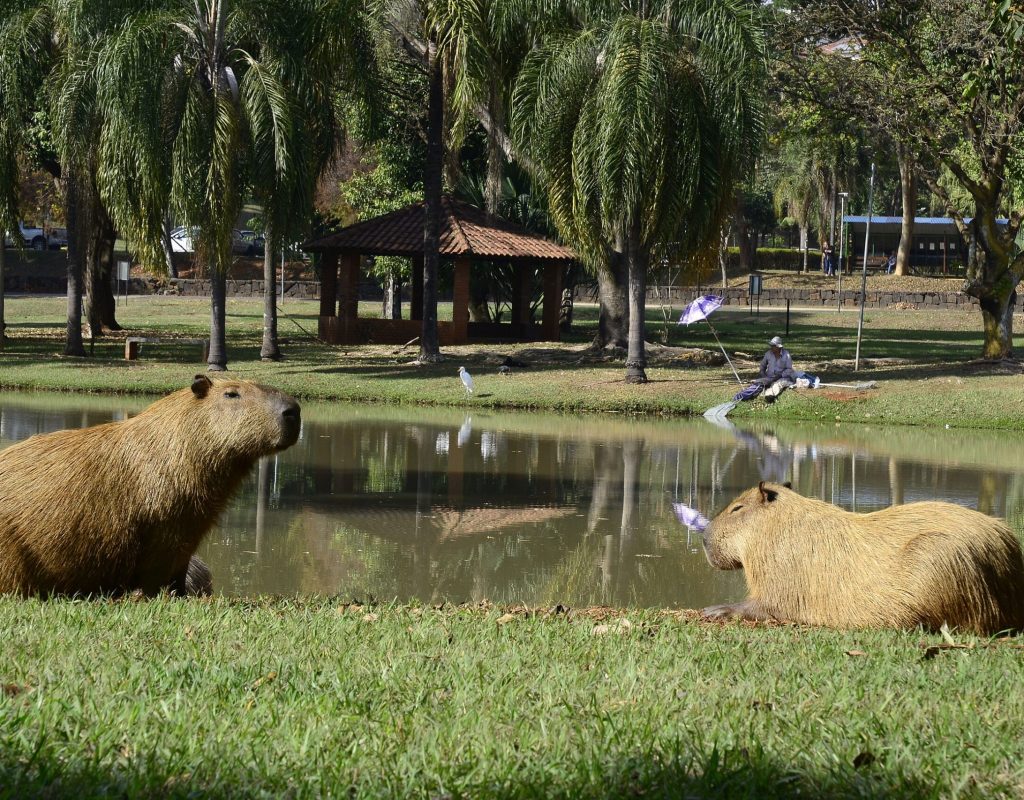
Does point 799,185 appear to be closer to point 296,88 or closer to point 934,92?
point 934,92

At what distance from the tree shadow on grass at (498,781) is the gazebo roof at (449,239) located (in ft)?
95.3

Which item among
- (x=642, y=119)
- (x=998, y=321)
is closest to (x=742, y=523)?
(x=642, y=119)

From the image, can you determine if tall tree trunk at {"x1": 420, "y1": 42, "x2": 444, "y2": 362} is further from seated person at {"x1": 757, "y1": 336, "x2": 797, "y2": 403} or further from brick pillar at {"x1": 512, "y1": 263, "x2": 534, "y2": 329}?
seated person at {"x1": 757, "y1": 336, "x2": 797, "y2": 403}

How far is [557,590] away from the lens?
9.37 metres

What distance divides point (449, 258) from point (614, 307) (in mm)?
5056

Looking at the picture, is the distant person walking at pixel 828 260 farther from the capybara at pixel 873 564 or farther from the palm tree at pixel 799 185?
the capybara at pixel 873 564

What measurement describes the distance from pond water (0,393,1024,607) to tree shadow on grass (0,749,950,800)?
442cm

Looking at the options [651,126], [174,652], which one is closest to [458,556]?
[174,652]

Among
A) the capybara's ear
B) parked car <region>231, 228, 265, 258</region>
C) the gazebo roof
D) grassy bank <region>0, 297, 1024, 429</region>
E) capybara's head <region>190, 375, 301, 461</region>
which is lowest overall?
grassy bank <region>0, 297, 1024, 429</region>

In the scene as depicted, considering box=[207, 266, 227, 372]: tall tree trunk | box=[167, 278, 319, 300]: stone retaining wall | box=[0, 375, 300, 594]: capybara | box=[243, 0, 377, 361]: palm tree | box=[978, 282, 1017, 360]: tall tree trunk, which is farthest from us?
box=[167, 278, 319, 300]: stone retaining wall

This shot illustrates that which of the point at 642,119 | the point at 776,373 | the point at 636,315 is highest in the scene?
the point at 642,119

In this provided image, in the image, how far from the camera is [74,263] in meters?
29.5

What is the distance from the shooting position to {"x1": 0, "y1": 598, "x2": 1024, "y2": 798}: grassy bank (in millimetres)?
3723

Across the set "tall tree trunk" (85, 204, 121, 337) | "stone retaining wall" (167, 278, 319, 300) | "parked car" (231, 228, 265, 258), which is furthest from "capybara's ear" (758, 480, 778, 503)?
"parked car" (231, 228, 265, 258)
